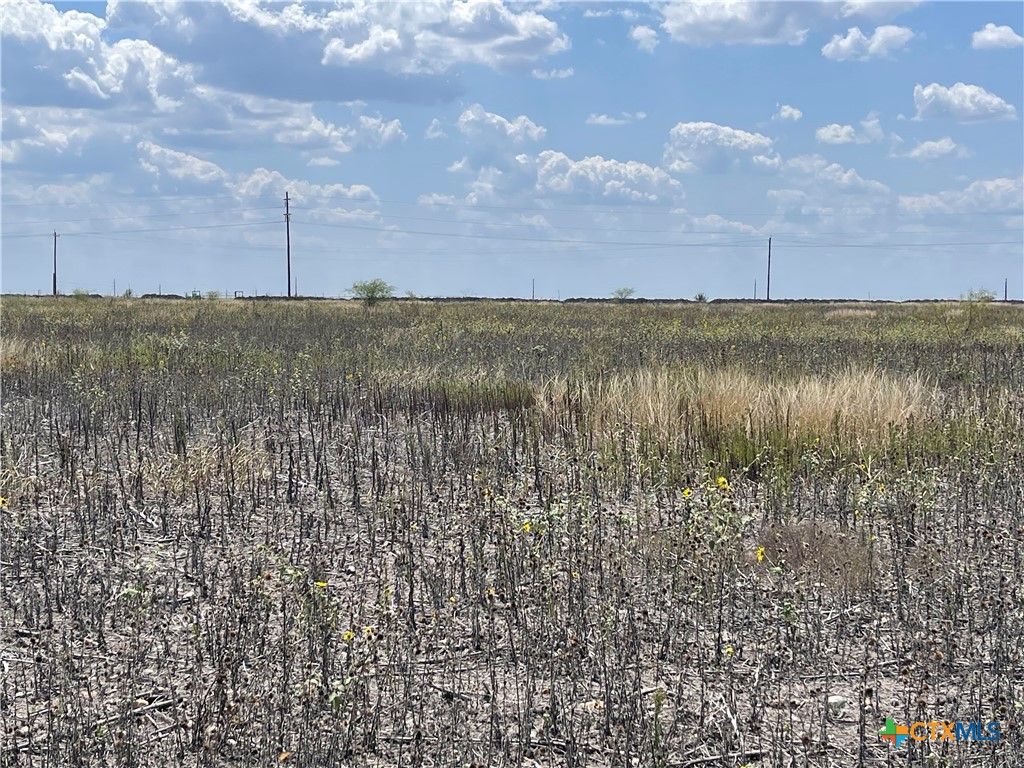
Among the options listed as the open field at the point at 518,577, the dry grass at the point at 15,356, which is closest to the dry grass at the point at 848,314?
the open field at the point at 518,577

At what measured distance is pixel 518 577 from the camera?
4.98 metres

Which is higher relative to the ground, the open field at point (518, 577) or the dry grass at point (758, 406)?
the dry grass at point (758, 406)

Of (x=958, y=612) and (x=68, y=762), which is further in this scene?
(x=958, y=612)

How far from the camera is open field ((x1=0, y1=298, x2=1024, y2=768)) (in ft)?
11.5

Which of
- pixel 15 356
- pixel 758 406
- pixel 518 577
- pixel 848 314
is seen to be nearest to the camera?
pixel 518 577

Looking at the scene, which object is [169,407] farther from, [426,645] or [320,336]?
[320,336]

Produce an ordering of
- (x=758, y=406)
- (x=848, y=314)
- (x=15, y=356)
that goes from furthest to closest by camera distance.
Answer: (x=848, y=314) < (x=15, y=356) < (x=758, y=406)

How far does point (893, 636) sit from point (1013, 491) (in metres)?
2.97

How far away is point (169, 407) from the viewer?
388 inches

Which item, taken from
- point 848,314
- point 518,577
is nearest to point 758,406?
point 518,577

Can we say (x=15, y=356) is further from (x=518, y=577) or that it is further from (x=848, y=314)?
(x=848, y=314)

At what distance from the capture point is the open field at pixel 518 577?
A: 349 cm

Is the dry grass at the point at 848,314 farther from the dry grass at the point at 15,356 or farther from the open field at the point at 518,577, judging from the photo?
the dry grass at the point at 15,356

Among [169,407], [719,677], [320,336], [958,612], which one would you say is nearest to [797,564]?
[958,612]
